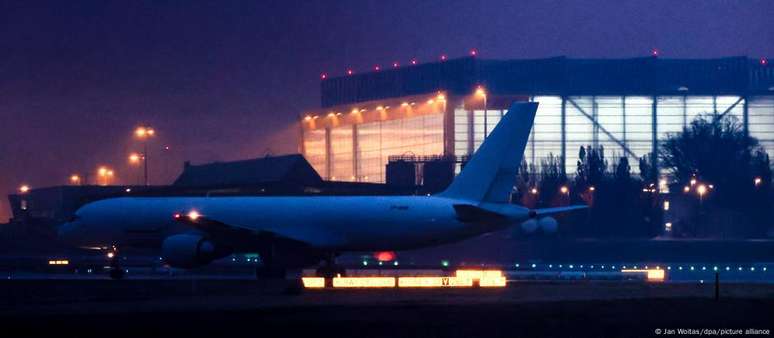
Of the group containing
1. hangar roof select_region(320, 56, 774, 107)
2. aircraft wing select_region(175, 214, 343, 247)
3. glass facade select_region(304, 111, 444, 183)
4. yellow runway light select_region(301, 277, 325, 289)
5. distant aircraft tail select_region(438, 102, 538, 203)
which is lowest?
yellow runway light select_region(301, 277, 325, 289)

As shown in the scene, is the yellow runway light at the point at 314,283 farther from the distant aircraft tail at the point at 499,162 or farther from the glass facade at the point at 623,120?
the glass facade at the point at 623,120

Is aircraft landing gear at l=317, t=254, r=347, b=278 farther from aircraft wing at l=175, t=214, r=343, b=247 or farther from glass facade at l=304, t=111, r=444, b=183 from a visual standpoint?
glass facade at l=304, t=111, r=444, b=183

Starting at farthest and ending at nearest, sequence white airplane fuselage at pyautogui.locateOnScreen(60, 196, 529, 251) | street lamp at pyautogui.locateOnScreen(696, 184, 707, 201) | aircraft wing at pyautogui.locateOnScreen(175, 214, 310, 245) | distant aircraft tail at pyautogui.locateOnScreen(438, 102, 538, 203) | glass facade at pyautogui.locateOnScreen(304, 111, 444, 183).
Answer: glass facade at pyautogui.locateOnScreen(304, 111, 444, 183) → street lamp at pyautogui.locateOnScreen(696, 184, 707, 201) → distant aircraft tail at pyautogui.locateOnScreen(438, 102, 538, 203) → white airplane fuselage at pyautogui.locateOnScreen(60, 196, 529, 251) → aircraft wing at pyautogui.locateOnScreen(175, 214, 310, 245)

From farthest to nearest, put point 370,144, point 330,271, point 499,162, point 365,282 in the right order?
1. point 370,144
2. point 499,162
3. point 330,271
4. point 365,282

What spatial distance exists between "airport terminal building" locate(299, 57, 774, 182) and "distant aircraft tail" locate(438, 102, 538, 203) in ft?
345

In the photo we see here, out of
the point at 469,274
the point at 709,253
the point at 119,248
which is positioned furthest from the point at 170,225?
the point at 709,253

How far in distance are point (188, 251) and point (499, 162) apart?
44.4 feet

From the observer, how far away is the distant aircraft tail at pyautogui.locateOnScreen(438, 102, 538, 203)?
5725 cm

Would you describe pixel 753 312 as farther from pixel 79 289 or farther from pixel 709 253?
pixel 709 253

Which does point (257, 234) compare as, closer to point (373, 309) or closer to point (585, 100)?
point (373, 309)

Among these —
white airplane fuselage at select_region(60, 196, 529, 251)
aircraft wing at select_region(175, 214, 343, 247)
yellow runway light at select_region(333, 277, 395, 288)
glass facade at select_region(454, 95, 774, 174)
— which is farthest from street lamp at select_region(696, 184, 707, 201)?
yellow runway light at select_region(333, 277, 395, 288)

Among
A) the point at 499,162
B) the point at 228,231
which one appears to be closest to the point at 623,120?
the point at 499,162

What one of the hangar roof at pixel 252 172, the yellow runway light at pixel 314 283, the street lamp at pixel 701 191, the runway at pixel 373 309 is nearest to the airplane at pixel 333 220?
the runway at pixel 373 309

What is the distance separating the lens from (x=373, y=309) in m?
36.8
